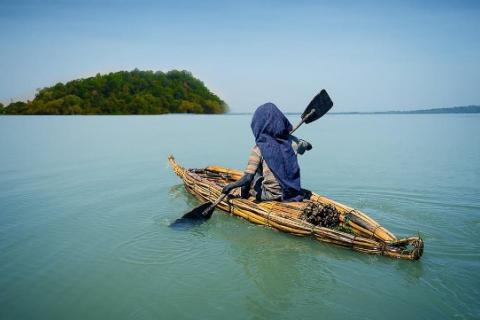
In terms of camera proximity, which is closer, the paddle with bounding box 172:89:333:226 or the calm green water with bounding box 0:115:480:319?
the calm green water with bounding box 0:115:480:319

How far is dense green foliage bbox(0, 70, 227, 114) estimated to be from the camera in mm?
56719

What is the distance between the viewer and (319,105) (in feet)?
19.6

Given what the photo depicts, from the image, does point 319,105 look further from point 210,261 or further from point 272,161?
point 210,261

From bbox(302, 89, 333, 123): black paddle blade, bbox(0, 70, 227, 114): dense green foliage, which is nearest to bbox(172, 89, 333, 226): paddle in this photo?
bbox(302, 89, 333, 123): black paddle blade

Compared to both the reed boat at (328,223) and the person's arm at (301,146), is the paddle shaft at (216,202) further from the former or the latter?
the person's arm at (301,146)

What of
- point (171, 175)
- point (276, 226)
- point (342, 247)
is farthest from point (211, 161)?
point (342, 247)

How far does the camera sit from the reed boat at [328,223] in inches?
165

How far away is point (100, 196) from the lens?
7594 millimetres

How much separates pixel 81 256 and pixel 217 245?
1814mm

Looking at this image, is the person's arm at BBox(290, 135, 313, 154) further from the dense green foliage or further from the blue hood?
the dense green foliage

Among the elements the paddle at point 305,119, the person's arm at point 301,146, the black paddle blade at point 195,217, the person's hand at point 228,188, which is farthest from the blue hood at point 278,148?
the black paddle blade at point 195,217

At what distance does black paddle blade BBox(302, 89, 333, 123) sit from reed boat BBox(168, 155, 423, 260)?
1.37m

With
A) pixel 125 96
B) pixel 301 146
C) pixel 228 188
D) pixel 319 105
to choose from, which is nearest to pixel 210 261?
pixel 228 188

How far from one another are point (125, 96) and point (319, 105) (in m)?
61.5
